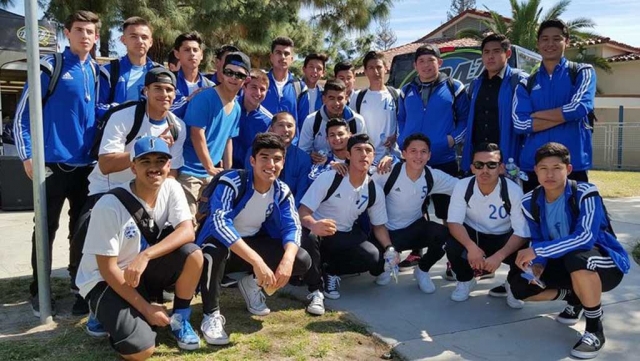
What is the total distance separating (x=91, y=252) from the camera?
3207 mm

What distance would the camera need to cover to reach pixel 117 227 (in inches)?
128

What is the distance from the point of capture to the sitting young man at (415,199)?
15.4 ft

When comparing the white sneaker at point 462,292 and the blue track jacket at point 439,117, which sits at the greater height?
the blue track jacket at point 439,117

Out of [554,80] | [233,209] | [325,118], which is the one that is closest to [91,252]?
[233,209]

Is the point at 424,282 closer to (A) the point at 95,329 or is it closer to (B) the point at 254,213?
(B) the point at 254,213

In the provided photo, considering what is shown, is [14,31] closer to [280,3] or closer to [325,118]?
[280,3]

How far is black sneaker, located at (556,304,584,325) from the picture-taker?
12.8 feet

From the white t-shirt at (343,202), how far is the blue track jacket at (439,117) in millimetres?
832

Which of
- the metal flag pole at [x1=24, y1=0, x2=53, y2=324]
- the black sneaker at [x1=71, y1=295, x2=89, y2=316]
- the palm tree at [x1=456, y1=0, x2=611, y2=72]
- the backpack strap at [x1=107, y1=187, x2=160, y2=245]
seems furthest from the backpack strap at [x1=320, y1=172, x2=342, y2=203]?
the palm tree at [x1=456, y1=0, x2=611, y2=72]

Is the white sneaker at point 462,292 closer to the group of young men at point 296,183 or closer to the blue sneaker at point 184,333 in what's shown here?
the group of young men at point 296,183

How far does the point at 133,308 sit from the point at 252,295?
105cm

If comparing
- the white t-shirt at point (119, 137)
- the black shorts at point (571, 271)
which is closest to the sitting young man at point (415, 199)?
the black shorts at point (571, 271)

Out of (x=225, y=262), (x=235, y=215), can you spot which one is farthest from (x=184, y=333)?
(x=235, y=215)

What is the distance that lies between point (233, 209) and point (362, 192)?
1191 mm
